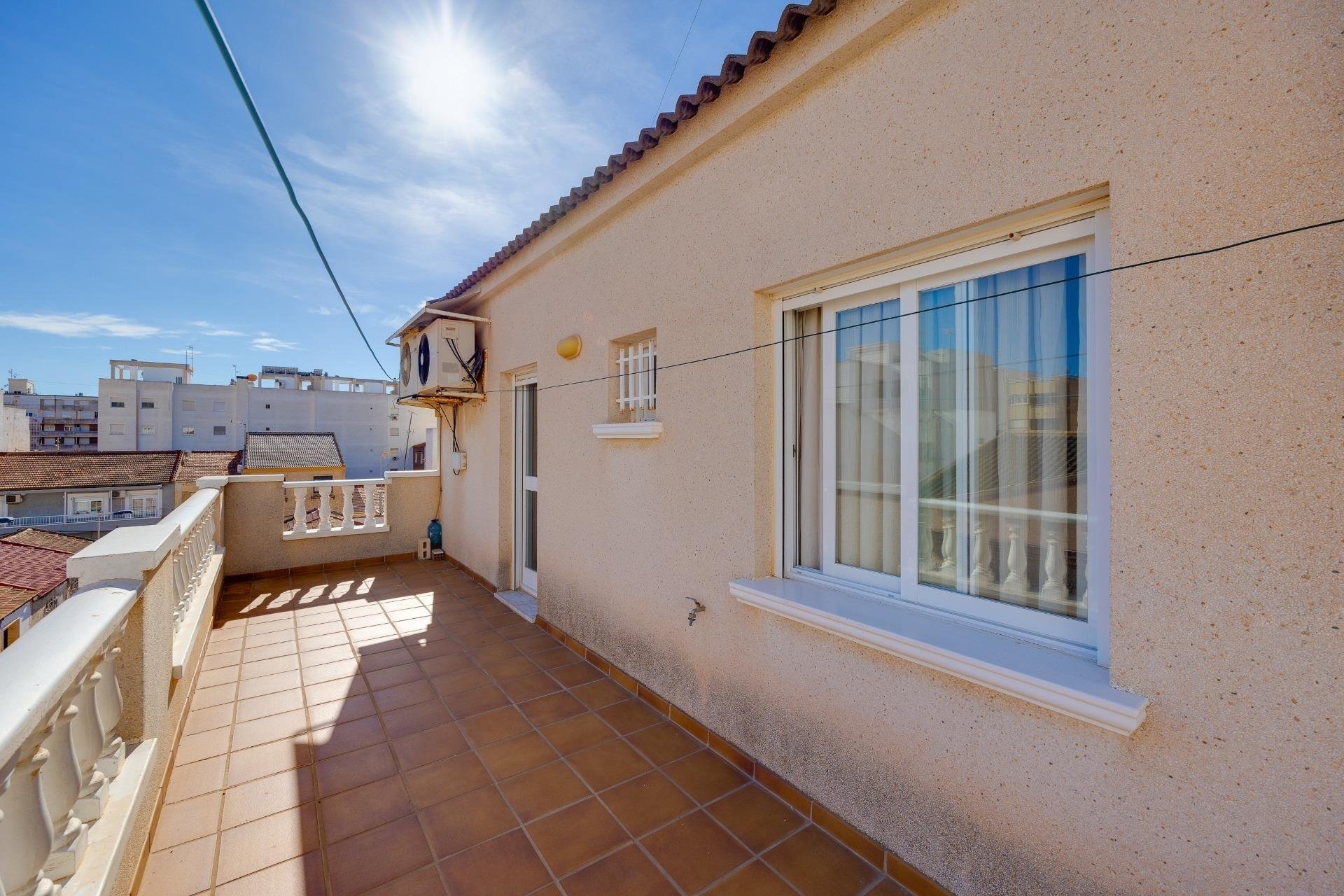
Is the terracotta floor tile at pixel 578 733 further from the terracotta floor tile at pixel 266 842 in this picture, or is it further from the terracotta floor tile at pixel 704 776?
the terracotta floor tile at pixel 266 842

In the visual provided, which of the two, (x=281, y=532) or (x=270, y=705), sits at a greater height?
(x=281, y=532)

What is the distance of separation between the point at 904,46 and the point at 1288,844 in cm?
351

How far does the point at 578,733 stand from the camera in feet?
13.3

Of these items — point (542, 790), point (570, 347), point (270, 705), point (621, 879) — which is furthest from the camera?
point (570, 347)

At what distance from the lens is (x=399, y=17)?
4496 millimetres

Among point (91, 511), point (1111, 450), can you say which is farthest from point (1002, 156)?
point (91, 511)

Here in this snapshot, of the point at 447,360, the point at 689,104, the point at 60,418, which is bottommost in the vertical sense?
the point at 447,360

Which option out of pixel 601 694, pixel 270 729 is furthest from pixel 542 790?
pixel 270 729

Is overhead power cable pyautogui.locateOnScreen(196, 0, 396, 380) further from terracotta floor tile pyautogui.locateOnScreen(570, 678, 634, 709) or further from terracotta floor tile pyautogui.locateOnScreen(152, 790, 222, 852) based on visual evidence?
terracotta floor tile pyautogui.locateOnScreen(570, 678, 634, 709)

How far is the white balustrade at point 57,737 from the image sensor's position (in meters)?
1.35

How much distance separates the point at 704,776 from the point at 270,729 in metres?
3.43

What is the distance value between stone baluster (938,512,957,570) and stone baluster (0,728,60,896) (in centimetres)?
348

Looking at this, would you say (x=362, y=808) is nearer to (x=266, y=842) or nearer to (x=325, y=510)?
(x=266, y=842)

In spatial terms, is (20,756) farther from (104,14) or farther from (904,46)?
(104,14)
